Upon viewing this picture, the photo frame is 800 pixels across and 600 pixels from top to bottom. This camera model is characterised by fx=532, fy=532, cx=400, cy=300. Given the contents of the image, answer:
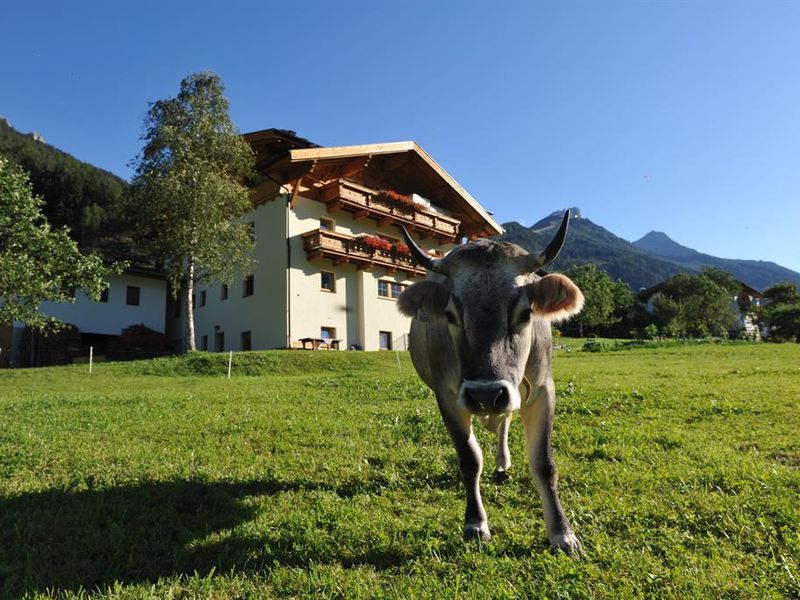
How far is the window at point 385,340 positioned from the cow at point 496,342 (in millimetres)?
30442

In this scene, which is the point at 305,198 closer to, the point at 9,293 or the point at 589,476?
the point at 9,293

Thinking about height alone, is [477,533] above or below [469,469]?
below

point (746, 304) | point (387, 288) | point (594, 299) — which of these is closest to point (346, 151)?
point (387, 288)

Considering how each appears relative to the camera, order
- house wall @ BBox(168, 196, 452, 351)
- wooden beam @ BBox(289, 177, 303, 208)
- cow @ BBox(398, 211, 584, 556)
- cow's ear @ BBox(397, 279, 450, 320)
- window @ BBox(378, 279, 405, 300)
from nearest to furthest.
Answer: cow @ BBox(398, 211, 584, 556), cow's ear @ BBox(397, 279, 450, 320), house wall @ BBox(168, 196, 452, 351), wooden beam @ BBox(289, 177, 303, 208), window @ BBox(378, 279, 405, 300)

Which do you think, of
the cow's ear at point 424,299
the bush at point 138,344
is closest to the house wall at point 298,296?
the bush at point 138,344

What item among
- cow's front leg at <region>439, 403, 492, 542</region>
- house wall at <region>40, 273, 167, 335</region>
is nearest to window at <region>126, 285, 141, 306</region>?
house wall at <region>40, 273, 167, 335</region>

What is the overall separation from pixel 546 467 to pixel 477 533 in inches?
31.4

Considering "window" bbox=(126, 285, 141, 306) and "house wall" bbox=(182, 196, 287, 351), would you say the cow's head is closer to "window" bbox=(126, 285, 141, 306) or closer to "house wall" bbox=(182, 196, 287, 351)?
"house wall" bbox=(182, 196, 287, 351)

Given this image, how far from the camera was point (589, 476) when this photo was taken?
5.96m

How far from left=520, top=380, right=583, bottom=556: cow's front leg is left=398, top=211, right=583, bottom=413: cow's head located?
0.22 metres

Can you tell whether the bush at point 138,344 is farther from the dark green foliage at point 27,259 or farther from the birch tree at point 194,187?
the dark green foliage at point 27,259

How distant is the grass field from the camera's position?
12.2ft

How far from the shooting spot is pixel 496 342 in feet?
13.3

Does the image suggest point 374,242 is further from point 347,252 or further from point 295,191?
point 295,191
